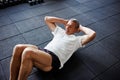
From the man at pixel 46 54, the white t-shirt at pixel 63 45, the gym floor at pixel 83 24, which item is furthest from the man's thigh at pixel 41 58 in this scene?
the gym floor at pixel 83 24

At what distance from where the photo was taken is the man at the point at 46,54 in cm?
158

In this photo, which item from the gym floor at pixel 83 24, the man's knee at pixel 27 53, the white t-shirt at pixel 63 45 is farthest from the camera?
the gym floor at pixel 83 24

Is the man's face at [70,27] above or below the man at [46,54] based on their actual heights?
above

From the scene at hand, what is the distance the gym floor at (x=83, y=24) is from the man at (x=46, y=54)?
32cm

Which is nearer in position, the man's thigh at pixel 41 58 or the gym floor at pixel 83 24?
the man's thigh at pixel 41 58

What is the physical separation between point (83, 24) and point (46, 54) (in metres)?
1.61

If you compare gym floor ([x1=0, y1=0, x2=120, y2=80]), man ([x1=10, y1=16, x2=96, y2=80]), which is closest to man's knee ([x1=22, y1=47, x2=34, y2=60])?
man ([x1=10, y1=16, x2=96, y2=80])

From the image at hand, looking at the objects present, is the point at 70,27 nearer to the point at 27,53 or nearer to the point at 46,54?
the point at 46,54

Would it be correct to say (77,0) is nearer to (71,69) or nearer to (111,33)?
(111,33)

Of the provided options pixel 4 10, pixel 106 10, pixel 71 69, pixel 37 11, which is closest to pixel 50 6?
pixel 37 11

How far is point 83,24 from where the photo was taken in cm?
305

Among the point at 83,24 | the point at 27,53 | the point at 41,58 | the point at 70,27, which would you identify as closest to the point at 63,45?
the point at 70,27

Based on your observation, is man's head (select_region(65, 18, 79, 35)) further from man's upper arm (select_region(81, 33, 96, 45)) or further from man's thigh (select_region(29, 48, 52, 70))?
man's thigh (select_region(29, 48, 52, 70))

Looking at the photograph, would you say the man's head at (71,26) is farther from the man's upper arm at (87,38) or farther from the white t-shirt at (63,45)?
the man's upper arm at (87,38)
